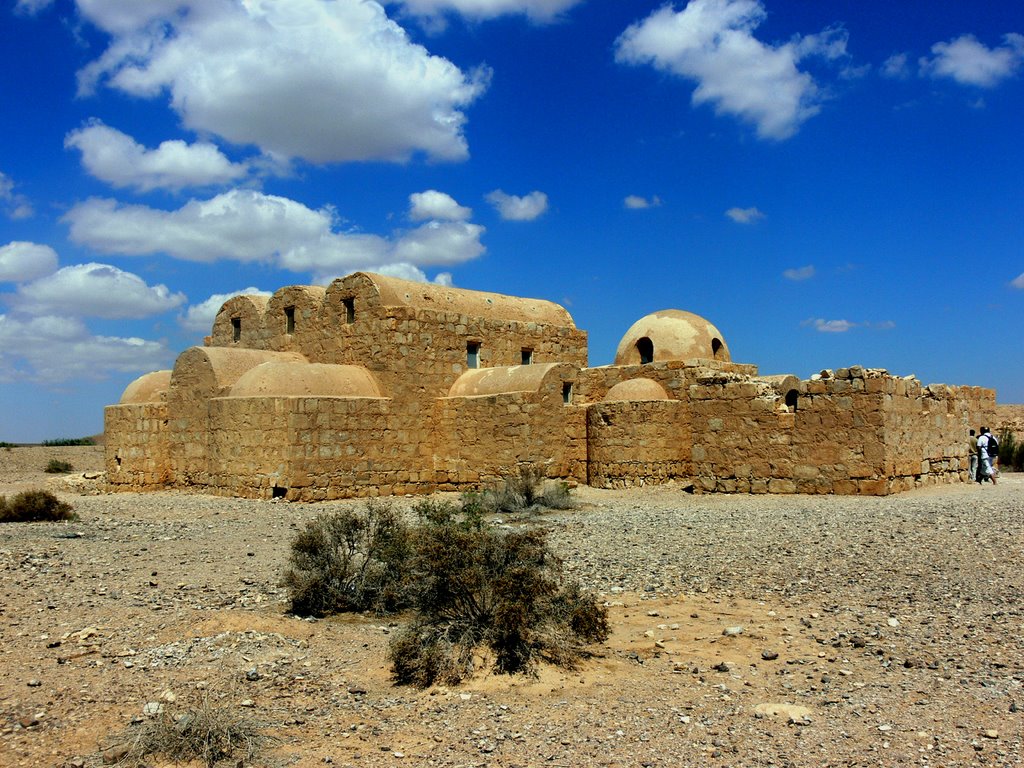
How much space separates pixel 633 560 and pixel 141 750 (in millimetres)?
5029

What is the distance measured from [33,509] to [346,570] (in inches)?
268

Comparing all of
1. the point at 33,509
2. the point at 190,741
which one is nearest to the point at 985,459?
the point at 190,741

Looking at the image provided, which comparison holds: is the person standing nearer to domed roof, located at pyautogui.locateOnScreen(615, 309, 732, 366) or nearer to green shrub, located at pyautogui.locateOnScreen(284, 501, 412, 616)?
domed roof, located at pyautogui.locateOnScreen(615, 309, 732, 366)

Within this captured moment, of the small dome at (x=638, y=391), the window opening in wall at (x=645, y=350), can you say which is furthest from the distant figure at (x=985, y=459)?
the window opening in wall at (x=645, y=350)

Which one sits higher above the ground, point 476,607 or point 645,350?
point 645,350

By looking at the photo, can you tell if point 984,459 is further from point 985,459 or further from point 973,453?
point 973,453

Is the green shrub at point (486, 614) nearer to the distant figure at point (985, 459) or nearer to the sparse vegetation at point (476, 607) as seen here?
the sparse vegetation at point (476, 607)

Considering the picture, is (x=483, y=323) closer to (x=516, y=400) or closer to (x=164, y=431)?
(x=516, y=400)

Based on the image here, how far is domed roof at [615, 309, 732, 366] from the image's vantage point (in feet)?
57.8

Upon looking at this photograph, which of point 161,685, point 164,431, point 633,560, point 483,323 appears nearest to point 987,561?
point 633,560

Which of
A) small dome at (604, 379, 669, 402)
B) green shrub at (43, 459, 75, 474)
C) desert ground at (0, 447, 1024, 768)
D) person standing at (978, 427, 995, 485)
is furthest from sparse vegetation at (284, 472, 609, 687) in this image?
green shrub at (43, 459, 75, 474)

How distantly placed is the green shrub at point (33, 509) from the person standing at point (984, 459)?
15304 mm

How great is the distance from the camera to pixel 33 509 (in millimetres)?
11227

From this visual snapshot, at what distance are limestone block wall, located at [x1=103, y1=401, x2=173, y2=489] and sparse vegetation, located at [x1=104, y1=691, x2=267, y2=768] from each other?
14.0 meters
